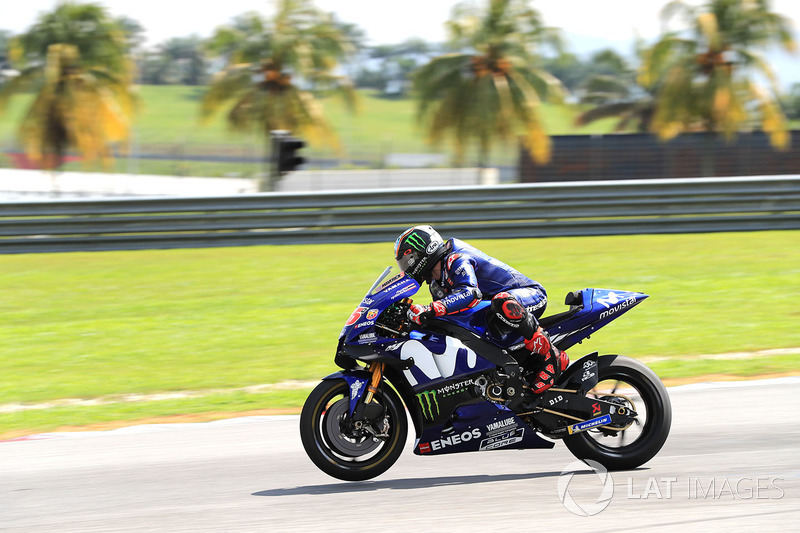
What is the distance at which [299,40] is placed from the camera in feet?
96.1

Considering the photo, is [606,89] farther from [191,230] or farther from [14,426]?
[14,426]

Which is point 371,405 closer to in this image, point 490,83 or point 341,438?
point 341,438

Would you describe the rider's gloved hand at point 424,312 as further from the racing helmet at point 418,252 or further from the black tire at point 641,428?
the black tire at point 641,428

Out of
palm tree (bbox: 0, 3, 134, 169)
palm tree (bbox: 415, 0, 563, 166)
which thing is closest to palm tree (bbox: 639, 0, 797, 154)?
palm tree (bbox: 415, 0, 563, 166)

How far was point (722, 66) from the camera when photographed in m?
28.9

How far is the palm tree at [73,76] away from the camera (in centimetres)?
2981

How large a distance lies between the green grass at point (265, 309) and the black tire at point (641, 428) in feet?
9.78

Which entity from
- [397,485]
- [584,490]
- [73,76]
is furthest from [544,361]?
[73,76]

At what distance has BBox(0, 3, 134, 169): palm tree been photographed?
2981cm

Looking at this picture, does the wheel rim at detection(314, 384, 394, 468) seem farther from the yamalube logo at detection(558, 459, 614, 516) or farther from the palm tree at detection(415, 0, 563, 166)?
the palm tree at detection(415, 0, 563, 166)

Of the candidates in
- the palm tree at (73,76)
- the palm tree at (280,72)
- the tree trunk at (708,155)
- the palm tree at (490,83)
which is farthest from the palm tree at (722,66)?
the palm tree at (73,76)

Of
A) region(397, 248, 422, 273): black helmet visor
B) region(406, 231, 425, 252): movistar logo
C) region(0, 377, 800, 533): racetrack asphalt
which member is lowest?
region(0, 377, 800, 533): racetrack asphalt

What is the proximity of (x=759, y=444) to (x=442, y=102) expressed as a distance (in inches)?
1058

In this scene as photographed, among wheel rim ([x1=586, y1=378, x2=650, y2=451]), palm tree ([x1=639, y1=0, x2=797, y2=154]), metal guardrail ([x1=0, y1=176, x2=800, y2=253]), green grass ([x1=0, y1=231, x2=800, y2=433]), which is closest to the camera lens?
wheel rim ([x1=586, y1=378, x2=650, y2=451])
